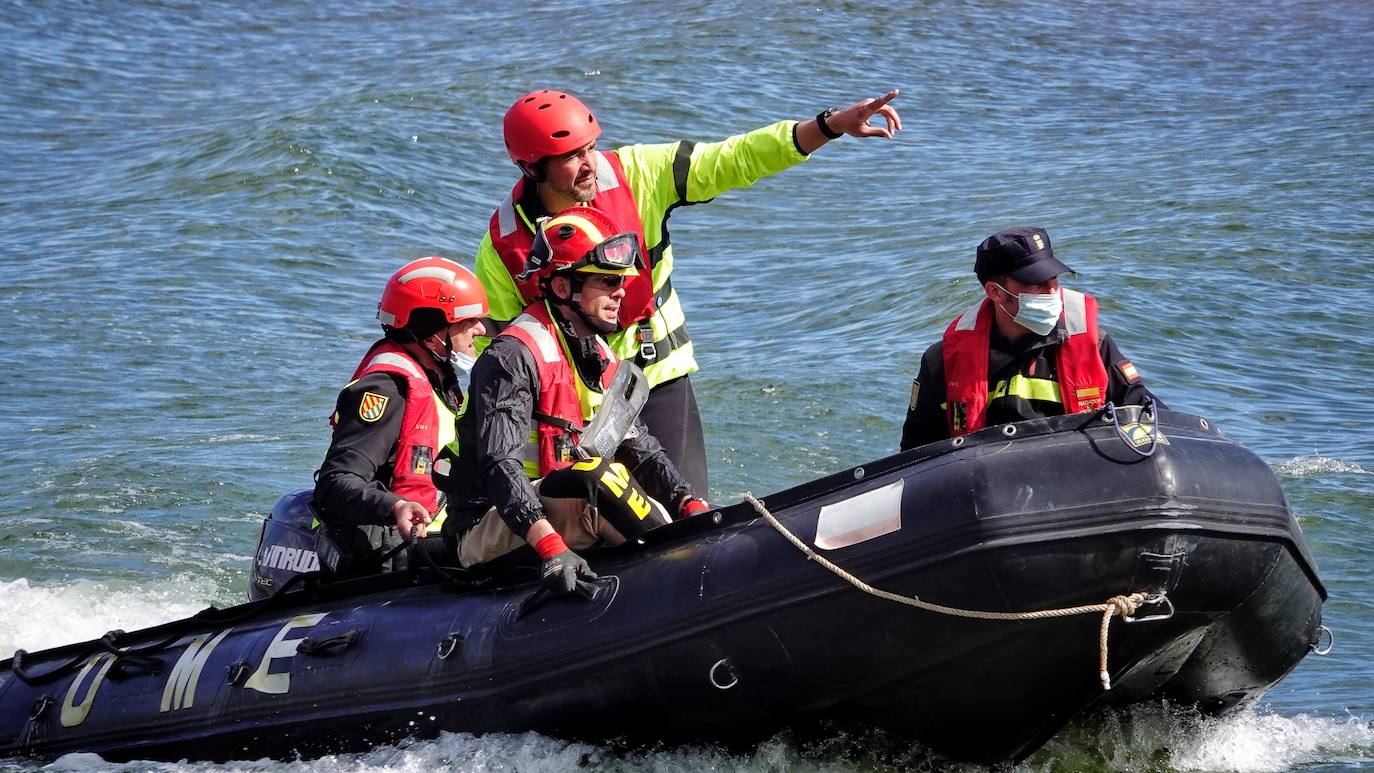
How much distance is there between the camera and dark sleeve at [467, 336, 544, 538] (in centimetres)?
427

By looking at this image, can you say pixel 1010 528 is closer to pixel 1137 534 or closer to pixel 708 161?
pixel 1137 534

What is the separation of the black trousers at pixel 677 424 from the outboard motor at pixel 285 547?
123cm

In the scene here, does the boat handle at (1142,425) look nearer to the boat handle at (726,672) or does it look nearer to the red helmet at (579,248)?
the boat handle at (726,672)

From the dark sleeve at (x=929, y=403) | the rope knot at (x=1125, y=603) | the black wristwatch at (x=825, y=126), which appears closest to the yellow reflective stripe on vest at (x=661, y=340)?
the black wristwatch at (x=825, y=126)

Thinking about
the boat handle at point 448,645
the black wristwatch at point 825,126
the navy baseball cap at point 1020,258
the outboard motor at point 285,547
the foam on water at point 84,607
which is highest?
the black wristwatch at point 825,126

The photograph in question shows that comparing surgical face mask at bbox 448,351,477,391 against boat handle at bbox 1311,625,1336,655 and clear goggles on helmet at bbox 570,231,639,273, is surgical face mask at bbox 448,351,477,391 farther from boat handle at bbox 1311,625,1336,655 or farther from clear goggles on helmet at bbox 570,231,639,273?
boat handle at bbox 1311,625,1336,655

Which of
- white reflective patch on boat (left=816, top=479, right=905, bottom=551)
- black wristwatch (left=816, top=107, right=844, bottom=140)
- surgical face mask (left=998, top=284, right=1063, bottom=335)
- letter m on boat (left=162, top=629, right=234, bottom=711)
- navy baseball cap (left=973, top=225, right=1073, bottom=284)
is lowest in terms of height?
letter m on boat (left=162, top=629, right=234, bottom=711)

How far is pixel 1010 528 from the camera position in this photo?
3775mm

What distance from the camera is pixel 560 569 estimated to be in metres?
4.34

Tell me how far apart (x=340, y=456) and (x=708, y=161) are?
147 cm

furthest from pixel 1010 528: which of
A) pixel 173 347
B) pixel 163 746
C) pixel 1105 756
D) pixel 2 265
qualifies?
pixel 2 265

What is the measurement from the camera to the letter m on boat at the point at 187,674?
16.5ft

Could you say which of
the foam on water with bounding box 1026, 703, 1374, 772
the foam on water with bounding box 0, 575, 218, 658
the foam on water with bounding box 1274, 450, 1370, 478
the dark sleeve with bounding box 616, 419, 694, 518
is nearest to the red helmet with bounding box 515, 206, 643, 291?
the dark sleeve with bounding box 616, 419, 694, 518

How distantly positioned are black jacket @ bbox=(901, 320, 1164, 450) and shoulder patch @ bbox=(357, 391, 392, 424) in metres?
1.67
